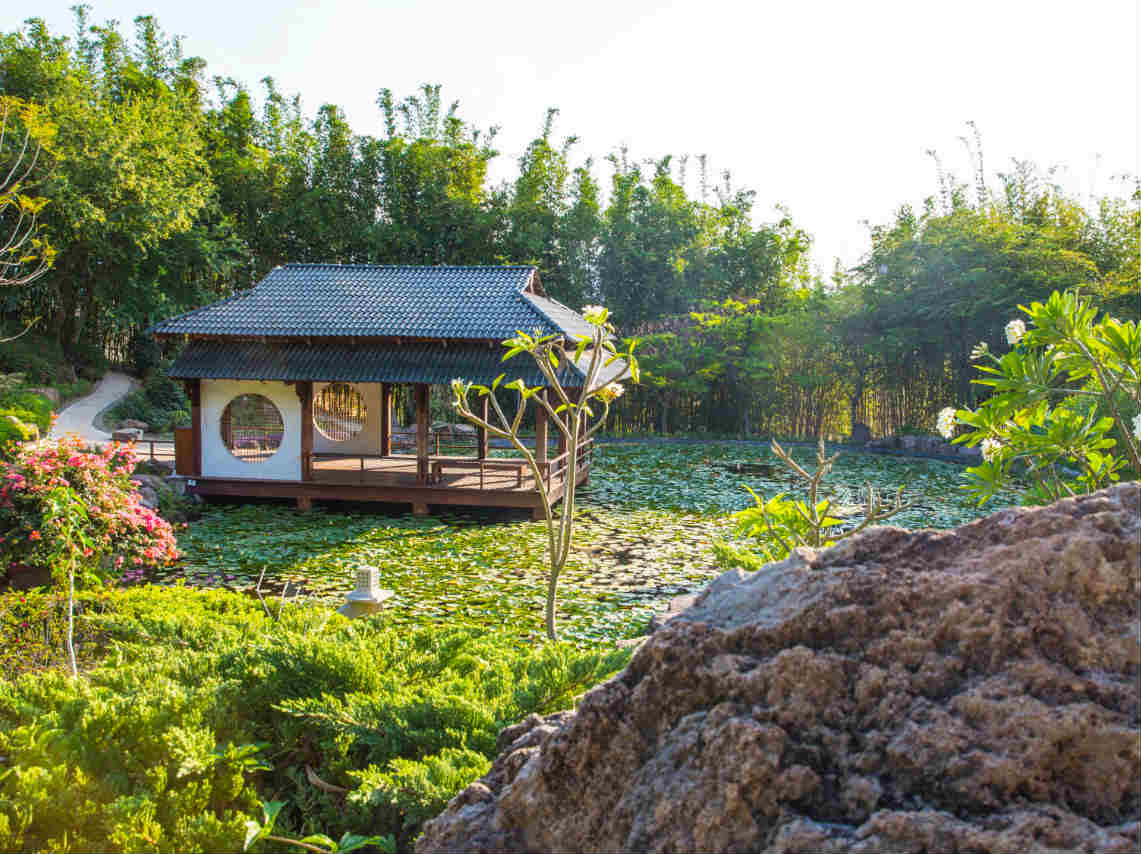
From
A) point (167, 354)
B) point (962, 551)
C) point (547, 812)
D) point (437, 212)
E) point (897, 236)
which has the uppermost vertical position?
point (437, 212)

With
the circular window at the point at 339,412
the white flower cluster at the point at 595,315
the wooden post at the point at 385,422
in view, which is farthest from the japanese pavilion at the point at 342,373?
the white flower cluster at the point at 595,315

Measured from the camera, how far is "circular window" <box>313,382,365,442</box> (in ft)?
47.9

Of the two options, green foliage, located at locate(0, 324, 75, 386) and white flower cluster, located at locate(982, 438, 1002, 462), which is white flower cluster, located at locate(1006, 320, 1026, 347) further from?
green foliage, located at locate(0, 324, 75, 386)

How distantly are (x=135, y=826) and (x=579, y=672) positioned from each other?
1232 mm

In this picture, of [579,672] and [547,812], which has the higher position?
[547,812]

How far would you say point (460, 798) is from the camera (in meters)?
1.42

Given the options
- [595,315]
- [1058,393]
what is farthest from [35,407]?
[1058,393]

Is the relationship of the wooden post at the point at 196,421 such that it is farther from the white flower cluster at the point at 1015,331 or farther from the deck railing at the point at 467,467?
the white flower cluster at the point at 1015,331

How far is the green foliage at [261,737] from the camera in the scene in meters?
2.02

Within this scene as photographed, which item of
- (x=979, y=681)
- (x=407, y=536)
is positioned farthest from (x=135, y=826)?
(x=407, y=536)

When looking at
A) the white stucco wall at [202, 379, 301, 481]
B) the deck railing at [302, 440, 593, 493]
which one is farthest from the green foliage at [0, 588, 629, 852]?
the white stucco wall at [202, 379, 301, 481]

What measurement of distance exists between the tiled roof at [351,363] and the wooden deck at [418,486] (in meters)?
1.13

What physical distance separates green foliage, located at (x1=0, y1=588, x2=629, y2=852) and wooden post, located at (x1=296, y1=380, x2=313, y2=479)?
26.7 feet

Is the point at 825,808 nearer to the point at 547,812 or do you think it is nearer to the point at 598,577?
the point at 547,812
